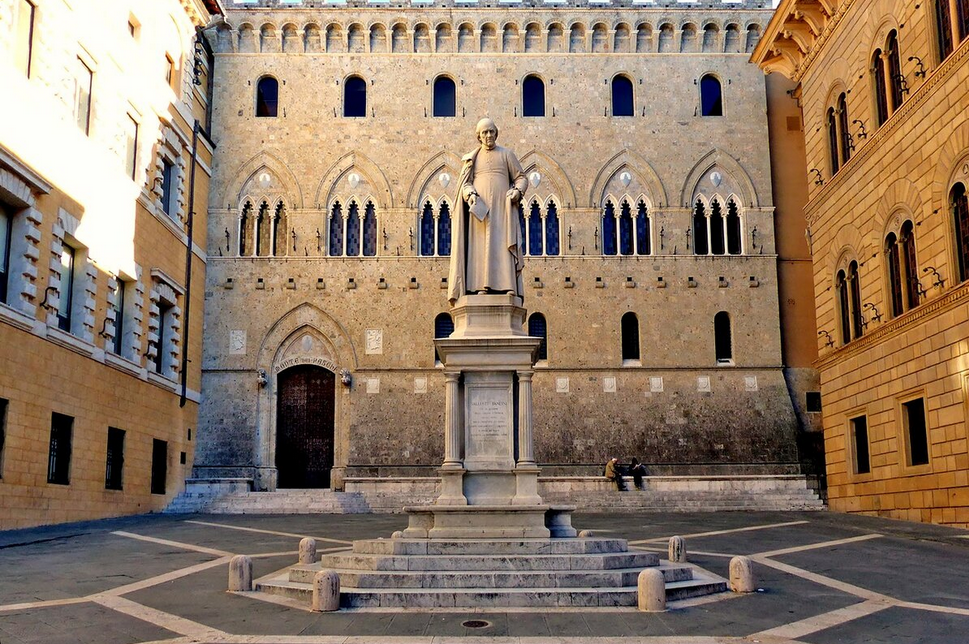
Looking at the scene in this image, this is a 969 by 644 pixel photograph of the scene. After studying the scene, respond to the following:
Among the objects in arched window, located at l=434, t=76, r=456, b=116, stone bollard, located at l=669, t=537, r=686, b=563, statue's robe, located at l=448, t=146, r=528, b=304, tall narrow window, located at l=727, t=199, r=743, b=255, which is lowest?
stone bollard, located at l=669, t=537, r=686, b=563

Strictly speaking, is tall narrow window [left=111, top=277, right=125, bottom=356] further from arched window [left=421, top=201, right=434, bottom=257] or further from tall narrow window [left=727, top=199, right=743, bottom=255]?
tall narrow window [left=727, top=199, right=743, bottom=255]

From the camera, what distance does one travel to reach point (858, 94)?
23.8 metres

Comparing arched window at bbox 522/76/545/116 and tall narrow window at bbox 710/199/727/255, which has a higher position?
arched window at bbox 522/76/545/116

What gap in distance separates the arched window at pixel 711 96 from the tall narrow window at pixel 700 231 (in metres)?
3.38

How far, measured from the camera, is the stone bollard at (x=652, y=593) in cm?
1048

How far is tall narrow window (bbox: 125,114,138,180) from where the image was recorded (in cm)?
2559

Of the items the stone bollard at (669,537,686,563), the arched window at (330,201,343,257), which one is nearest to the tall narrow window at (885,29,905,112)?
the stone bollard at (669,537,686,563)

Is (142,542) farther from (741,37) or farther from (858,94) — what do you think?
(741,37)

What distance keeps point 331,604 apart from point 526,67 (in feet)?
85.9

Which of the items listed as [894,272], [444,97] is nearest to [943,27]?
[894,272]

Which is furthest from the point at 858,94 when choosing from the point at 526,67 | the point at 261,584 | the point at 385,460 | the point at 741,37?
the point at 261,584

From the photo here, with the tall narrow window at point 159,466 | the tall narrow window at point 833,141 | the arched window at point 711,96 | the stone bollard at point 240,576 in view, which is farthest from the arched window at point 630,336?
the stone bollard at point 240,576

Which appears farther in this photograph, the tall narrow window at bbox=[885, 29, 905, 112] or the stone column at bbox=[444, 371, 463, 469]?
the tall narrow window at bbox=[885, 29, 905, 112]

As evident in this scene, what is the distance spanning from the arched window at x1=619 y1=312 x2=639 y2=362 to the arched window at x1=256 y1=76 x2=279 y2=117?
14.1 meters
